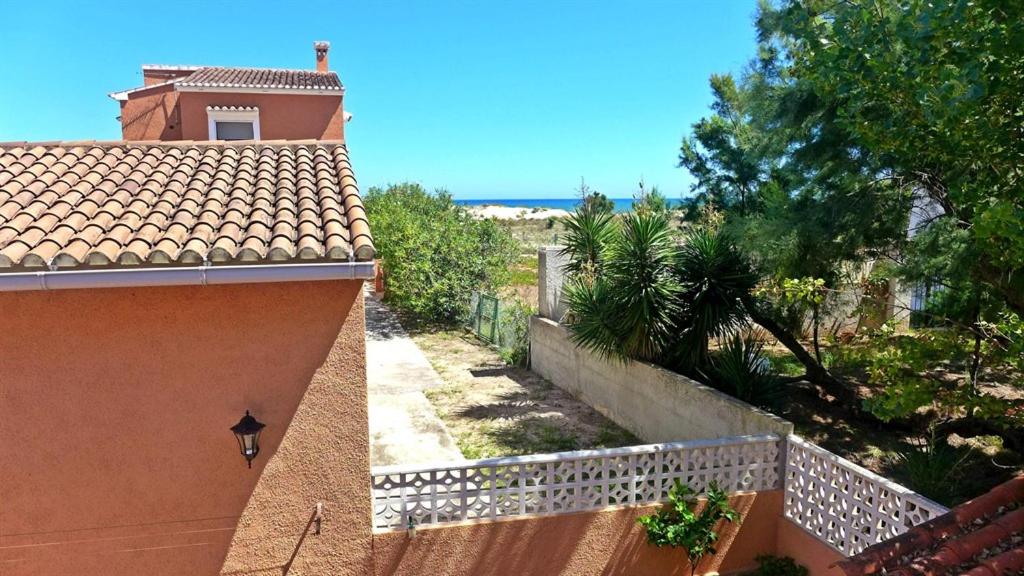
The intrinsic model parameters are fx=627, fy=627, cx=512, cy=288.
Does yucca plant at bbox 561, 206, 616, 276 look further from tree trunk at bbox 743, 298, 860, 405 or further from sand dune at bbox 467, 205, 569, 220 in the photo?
sand dune at bbox 467, 205, 569, 220

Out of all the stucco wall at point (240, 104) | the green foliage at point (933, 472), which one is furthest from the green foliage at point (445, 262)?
the green foliage at point (933, 472)

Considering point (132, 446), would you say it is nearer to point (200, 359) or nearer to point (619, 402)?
point (200, 359)

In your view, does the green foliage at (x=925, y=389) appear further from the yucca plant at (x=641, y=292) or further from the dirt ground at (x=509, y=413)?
the dirt ground at (x=509, y=413)

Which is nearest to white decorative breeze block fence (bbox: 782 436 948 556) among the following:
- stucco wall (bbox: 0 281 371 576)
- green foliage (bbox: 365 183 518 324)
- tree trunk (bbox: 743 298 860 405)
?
tree trunk (bbox: 743 298 860 405)

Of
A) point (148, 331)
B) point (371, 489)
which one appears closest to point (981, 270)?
point (371, 489)

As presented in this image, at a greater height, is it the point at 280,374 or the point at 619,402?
the point at 280,374

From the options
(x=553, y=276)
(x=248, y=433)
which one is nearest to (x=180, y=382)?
(x=248, y=433)

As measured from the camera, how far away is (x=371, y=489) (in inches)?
256

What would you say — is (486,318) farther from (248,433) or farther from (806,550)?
(248,433)

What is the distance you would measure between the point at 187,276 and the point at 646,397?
8045 millimetres

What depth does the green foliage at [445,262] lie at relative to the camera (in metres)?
21.8

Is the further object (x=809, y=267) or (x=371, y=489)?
(x=809, y=267)

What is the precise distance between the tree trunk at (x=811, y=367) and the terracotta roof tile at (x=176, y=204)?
24.3 feet

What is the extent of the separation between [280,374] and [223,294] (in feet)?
2.97
